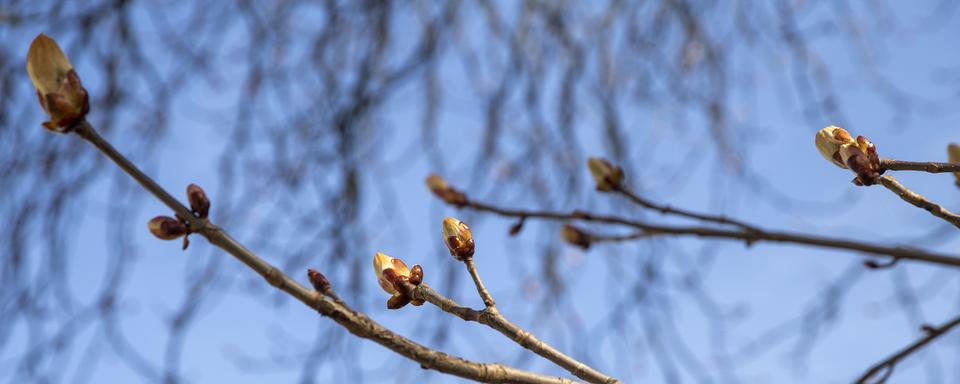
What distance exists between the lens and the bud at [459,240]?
0.72 m

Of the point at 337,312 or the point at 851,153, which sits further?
the point at 851,153

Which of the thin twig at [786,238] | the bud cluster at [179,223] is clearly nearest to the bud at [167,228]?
the bud cluster at [179,223]

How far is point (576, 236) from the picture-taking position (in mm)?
1222

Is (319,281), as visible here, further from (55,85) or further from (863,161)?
(863,161)

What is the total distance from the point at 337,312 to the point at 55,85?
0.81ft

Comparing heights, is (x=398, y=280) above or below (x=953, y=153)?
below

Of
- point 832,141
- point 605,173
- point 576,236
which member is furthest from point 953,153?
point 576,236

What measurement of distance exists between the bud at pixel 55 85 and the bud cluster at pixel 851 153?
56 cm

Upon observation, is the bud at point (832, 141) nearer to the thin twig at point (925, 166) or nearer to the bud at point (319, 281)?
the thin twig at point (925, 166)

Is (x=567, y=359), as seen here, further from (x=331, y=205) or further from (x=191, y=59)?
(x=191, y=59)

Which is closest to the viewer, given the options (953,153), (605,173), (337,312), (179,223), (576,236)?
(337,312)

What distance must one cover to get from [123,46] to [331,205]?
1.96ft

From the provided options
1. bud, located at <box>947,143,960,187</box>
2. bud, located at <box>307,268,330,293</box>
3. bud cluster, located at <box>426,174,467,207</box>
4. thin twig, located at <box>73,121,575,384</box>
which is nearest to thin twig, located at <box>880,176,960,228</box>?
bud, located at <box>947,143,960,187</box>

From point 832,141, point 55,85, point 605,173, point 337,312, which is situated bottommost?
point 337,312
